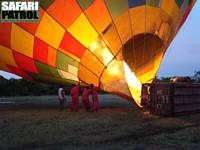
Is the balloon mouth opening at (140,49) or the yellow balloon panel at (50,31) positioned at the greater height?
the yellow balloon panel at (50,31)

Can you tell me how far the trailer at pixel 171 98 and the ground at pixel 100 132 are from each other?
0.58 meters

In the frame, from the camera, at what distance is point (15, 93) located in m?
32.3

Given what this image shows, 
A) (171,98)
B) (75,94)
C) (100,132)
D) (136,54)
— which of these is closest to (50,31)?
(136,54)

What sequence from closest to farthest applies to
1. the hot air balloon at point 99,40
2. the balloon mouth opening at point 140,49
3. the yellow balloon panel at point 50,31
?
the hot air balloon at point 99,40, the yellow balloon panel at point 50,31, the balloon mouth opening at point 140,49

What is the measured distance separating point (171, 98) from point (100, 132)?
412cm

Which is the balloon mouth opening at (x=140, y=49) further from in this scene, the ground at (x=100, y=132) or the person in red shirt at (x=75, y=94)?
the person in red shirt at (x=75, y=94)

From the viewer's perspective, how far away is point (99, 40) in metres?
12.0

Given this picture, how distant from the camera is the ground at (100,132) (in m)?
7.48

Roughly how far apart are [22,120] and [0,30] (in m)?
2.99

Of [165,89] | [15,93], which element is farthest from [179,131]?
[15,93]

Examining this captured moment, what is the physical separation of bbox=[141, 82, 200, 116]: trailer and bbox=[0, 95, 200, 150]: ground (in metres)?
0.58

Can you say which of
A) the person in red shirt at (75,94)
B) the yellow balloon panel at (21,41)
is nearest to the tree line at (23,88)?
the person in red shirt at (75,94)

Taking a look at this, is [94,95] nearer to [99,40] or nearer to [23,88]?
[99,40]

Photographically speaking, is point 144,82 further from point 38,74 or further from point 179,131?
point 179,131
